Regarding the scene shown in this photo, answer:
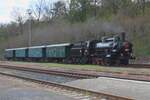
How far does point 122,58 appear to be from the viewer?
3462 centimetres

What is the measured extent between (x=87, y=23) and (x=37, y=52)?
932 centimetres

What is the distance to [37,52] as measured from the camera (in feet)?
184

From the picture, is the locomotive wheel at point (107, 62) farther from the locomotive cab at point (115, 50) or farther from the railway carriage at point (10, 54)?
the railway carriage at point (10, 54)

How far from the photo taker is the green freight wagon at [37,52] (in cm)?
5400

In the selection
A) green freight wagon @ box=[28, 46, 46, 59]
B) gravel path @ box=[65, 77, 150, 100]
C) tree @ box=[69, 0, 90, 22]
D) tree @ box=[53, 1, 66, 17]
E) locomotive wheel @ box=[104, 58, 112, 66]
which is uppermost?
tree @ box=[53, 1, 66, 17]

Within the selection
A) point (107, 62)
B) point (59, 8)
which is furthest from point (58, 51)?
point (59, 8)

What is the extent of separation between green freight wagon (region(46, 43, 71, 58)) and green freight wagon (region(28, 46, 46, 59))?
1.87 metres

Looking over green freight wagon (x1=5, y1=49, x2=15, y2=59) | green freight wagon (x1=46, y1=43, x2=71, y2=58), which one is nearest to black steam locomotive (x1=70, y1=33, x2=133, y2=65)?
green freight wagon (x1=46, y1=43, x2=71, y2=58)

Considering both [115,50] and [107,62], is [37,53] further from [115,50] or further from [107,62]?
[115,50]

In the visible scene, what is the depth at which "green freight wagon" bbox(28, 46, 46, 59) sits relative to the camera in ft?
177

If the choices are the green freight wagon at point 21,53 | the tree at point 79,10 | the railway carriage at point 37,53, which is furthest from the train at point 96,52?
the tree at point 79,10

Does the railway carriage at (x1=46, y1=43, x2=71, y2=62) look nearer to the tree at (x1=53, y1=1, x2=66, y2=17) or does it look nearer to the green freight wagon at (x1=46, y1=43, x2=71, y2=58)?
the green freight wagon at (x1=46, y1=43, x2=71, y2=58)

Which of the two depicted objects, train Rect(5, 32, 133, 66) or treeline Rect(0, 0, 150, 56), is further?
treeline Rect(0, 0, 150, 56)

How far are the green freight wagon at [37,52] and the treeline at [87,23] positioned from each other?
7.21 metres
